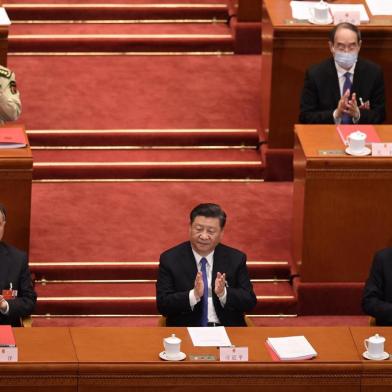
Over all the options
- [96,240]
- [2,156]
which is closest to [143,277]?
[96,240]

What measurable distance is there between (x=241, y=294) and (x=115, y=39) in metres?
2.86

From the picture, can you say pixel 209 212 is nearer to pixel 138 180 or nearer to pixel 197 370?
pixel 197 370

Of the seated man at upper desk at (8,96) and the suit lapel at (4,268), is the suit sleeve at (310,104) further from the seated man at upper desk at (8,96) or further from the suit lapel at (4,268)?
the suit lapel at (4,268)

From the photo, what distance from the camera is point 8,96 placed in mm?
8773

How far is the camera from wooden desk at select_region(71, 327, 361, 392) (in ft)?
24.1

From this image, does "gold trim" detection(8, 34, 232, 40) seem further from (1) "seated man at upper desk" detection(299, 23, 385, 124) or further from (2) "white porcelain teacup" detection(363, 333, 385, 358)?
(2) "white porcelain teacup" detection(363, 333, 385, 358)

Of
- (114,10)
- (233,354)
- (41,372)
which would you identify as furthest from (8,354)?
(114,10)

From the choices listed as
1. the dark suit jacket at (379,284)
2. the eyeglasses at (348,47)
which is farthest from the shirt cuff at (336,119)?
the dark suit jacket at (379,284)

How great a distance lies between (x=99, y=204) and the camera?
9.49m

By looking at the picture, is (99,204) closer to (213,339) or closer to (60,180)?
(60,180)

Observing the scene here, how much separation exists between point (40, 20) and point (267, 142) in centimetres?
164

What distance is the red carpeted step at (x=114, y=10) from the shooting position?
10602 mm

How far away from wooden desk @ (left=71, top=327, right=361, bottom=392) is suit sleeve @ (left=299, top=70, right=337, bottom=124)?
6.17ft

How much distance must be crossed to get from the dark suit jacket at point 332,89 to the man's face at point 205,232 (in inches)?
56.8
